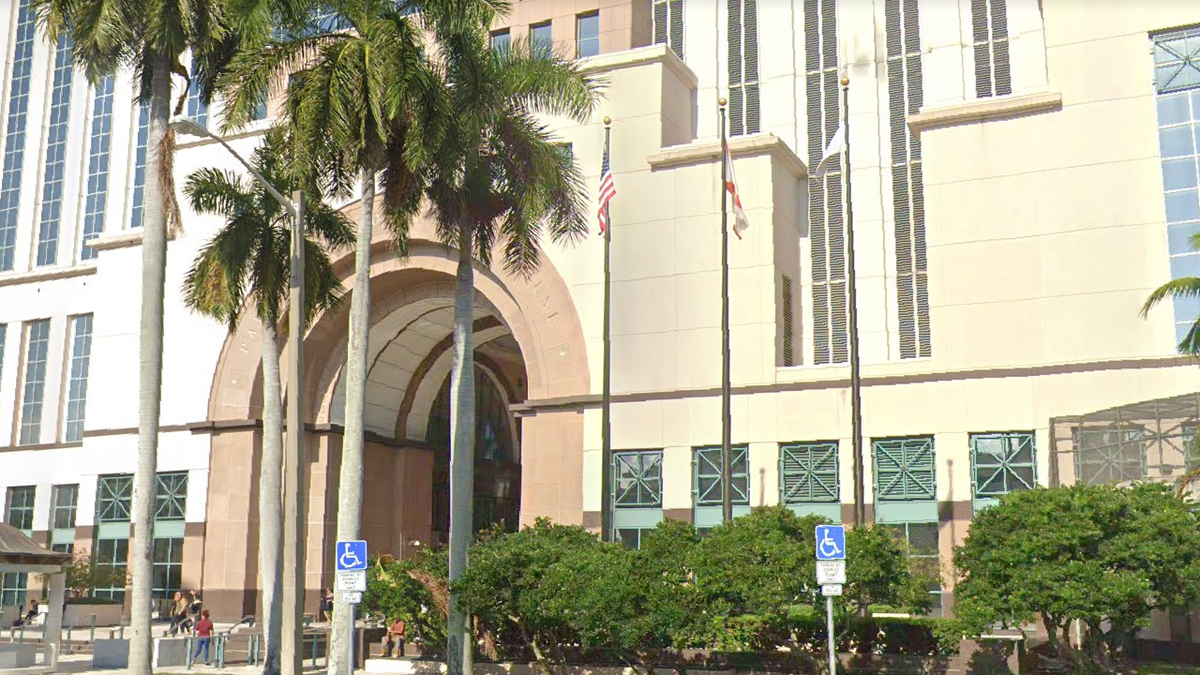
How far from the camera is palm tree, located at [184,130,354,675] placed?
104 feet

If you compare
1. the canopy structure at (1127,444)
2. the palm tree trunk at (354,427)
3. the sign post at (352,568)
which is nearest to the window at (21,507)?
the palm tree trunk at (354,427)

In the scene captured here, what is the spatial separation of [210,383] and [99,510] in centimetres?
832

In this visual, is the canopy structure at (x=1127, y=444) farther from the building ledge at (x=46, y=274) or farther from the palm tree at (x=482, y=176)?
the building ledge at (x=46, y=274)

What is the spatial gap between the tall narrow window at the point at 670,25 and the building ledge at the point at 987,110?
12023mm

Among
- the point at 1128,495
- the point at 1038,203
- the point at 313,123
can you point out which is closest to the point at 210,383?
the point at 313,123

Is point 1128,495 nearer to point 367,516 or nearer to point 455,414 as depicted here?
point 455,414

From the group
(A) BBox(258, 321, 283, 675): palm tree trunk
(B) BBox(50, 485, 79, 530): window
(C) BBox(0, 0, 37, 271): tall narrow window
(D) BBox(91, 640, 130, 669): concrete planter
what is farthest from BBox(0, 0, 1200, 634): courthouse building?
(C) BBox(0, 0, 37, 271): tall narrow window

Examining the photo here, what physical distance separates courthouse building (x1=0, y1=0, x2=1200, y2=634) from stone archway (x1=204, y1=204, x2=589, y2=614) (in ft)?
0.40

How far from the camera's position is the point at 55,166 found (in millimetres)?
67250

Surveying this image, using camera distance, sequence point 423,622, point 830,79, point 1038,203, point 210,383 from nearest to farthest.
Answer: point 423,622 < point 1038,203 < point 830,79 < point 210,383

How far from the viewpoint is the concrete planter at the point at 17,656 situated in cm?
3288

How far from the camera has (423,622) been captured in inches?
1214

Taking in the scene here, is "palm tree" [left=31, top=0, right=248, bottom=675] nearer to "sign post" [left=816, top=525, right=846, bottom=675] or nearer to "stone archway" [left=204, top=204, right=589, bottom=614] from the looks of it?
"sign post" [left=816, top=525, right=846, bottom=675]

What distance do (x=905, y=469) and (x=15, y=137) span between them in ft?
181
